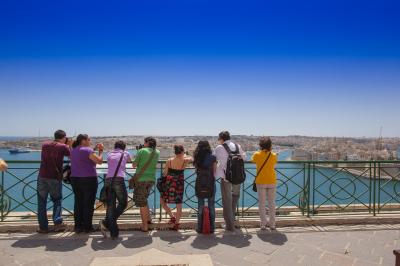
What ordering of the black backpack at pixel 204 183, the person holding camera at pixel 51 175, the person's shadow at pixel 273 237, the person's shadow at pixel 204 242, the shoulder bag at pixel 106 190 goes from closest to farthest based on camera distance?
the person's shadow at pixel 204 242 → the person's shadow at pixel 273 237 → the shoulder bag at pixel 106 190 → the person holding camera at pixel 51 175 → the black backpack at pixel 204 183

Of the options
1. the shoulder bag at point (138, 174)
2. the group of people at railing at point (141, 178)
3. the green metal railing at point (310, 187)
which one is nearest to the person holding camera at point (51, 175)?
the group of people at railing at point (141, 178)

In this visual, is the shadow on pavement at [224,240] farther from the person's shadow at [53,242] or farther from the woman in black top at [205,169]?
the person's shadow at [53,242]

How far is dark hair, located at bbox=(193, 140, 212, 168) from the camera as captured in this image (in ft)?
19.1

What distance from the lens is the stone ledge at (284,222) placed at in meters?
5.92

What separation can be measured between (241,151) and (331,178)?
7.81ft

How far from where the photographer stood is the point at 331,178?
23.3 feet

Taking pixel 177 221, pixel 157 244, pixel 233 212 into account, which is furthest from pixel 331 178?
pixel 157 244

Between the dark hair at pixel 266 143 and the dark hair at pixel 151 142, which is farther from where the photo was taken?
the dark hair at pixel 266 143

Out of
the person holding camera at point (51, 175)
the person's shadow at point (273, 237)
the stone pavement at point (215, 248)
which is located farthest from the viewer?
the person holding camera at point (51, 175)

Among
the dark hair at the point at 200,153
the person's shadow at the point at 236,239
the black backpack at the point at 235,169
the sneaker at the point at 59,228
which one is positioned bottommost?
the person's shadow at the point at 236,239

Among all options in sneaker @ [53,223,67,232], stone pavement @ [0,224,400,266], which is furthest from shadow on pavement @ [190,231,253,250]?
sneaker @ [53,223,67,232]

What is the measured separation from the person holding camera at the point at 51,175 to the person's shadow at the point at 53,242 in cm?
32

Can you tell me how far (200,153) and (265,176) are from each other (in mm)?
1297

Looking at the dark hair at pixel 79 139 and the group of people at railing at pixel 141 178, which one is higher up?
the dark hair at pixel 79 139
